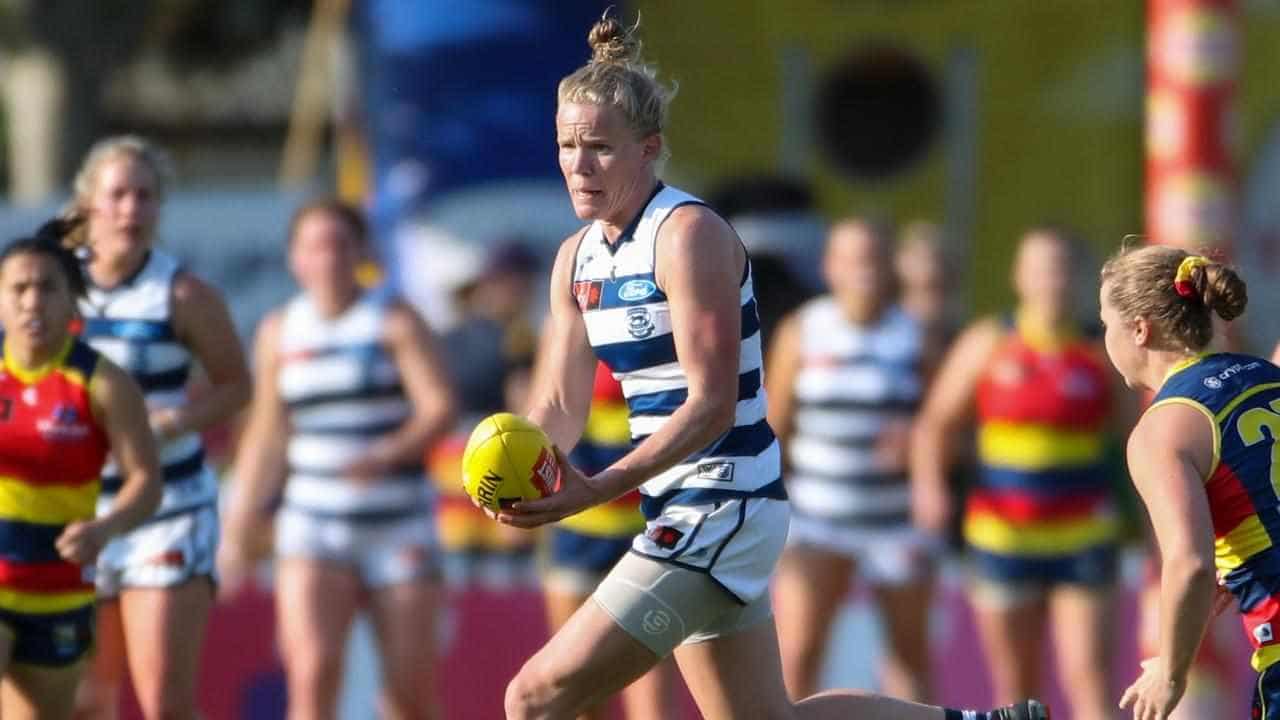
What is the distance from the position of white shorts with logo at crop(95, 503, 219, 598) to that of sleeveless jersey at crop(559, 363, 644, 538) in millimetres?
1333

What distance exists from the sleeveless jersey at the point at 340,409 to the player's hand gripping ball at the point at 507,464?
284 cm

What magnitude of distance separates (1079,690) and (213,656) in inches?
139

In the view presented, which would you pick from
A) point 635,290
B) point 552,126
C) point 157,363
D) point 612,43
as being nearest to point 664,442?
point 635,290

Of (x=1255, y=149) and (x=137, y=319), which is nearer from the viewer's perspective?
(x=137, y=319)

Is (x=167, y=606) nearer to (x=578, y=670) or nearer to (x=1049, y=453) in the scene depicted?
(x=578, y=670)

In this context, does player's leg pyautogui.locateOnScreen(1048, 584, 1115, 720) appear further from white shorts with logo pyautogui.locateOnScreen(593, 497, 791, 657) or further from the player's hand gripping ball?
the player's hand gripping ball

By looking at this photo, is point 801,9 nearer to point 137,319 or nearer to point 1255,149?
point 1255,149

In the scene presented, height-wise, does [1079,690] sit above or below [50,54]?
below

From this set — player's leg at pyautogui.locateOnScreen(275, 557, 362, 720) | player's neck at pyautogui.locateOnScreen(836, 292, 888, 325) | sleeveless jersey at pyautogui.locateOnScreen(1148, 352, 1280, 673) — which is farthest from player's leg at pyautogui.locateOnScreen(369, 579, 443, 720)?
sleeveless jersey at pyautogui.locateOnScreen(1148, 352, 1280, 673)

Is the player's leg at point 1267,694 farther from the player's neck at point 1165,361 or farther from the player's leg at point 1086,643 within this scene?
the player's leg at point 1086,643

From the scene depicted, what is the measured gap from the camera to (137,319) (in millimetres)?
6809

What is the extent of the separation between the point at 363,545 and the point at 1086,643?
2.53 metres

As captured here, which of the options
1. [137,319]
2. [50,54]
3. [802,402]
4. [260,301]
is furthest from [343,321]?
[50,54]

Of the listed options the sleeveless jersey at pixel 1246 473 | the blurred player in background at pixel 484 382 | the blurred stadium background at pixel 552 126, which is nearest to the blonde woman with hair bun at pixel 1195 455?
the sleeveless jersey at pixel 1246 473
